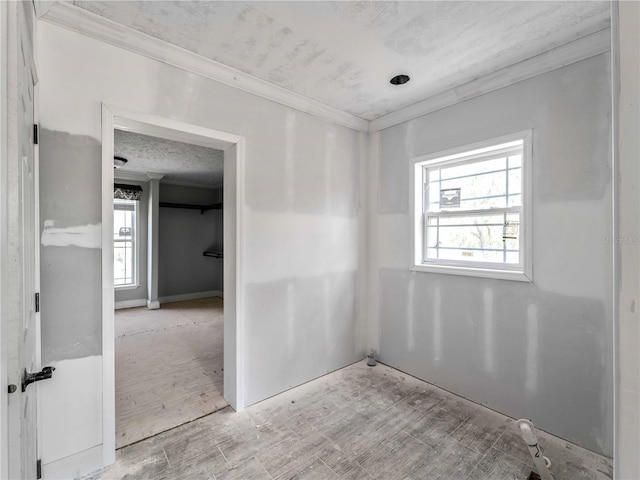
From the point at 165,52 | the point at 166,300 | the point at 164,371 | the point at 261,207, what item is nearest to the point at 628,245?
the point at 261,207

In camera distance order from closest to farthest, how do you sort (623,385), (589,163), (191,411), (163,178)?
(623,385) < (589,163) < (191,411) < (163,178)

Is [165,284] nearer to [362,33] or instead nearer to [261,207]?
[261,207]

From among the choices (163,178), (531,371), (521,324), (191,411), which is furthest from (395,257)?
(163,178)

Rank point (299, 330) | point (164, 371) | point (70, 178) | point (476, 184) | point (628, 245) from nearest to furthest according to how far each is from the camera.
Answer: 1. point (628, 245)
2. point (70, 178)
3. point (476, 184)
4. point (299, 330)
5. point (164, 371)

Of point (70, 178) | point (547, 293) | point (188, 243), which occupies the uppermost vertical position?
point (70, 178)

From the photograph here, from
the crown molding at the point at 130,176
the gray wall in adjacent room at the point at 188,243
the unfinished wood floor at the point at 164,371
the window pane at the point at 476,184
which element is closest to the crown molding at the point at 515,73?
the window pane at the point at 476,184

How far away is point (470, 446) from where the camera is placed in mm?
1956

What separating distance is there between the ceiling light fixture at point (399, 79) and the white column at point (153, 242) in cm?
482

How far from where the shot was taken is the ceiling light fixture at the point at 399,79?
2.34 m

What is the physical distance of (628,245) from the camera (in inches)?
20.2

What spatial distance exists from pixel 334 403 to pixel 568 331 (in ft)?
5.99

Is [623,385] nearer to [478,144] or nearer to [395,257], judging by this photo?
[478,144]

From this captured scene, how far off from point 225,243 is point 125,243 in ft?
14.7

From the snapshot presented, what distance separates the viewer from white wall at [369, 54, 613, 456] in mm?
1880
